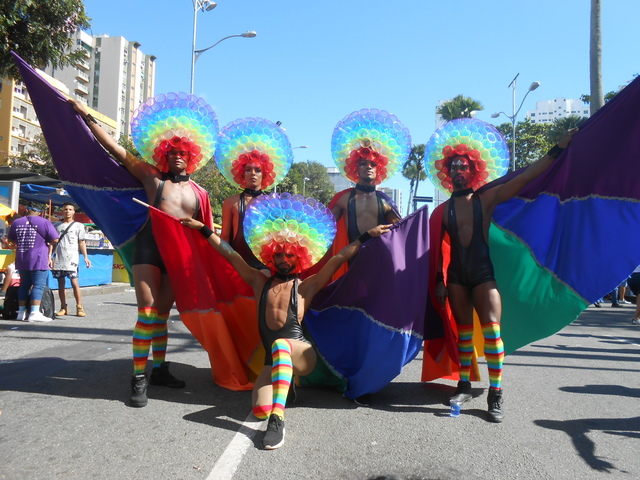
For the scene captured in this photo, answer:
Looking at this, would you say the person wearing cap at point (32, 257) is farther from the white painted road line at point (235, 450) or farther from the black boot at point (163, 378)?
the white painted road line at point (235, 450)

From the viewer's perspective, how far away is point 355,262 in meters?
4.14

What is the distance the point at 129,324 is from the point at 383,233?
5.46 meters

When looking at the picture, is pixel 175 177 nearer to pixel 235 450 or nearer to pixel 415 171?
pixel 235 450

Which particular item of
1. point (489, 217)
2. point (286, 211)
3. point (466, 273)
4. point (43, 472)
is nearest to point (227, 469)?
point (43, 472)

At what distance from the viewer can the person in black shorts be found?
4.06 meters

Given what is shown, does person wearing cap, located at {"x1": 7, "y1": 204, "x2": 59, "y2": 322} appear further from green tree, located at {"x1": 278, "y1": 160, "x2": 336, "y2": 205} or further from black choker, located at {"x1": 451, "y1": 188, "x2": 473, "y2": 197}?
green tree, located at {"x1": 278, "y1": 160, "x2": 336, "y2": 205}

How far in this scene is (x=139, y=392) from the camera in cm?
382

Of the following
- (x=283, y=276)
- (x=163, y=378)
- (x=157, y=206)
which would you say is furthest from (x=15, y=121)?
(x=283, y=276)

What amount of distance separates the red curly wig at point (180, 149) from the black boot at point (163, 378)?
5.47ft

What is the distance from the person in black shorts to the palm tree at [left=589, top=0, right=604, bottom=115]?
34.6ft

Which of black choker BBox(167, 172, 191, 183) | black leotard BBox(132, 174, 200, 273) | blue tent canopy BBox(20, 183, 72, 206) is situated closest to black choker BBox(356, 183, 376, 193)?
black choker BBox(167, 172, 191, 183)

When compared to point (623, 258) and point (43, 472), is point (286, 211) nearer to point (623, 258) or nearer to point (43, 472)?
point (43, 472)

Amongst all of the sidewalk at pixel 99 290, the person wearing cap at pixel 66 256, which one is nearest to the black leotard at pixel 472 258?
the person wearing cap at pixel 66 256

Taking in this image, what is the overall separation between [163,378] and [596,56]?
1334 centimetres
